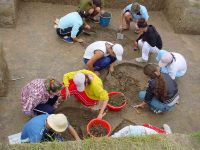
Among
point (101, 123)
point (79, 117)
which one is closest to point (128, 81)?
point (79, 117)

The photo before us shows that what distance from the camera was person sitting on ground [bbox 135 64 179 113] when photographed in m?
6.42

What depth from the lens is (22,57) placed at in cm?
752

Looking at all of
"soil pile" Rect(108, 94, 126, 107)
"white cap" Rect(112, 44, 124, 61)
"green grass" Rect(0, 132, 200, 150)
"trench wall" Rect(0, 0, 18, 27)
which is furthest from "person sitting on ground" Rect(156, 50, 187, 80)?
"trench wall" Rect(0, 0, 18, 27)

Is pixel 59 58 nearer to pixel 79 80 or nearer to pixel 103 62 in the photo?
pixel 103 62

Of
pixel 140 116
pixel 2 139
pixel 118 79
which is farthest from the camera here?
pixel 118 79

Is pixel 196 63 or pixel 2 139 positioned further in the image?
pixel 196 63

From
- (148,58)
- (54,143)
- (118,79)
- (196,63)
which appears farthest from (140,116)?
(54,143)

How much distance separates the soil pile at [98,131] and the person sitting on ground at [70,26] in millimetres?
2364

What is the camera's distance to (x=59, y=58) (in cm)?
767

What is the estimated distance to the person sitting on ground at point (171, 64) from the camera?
7.05 meters

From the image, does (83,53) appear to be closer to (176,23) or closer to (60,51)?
(60,51)

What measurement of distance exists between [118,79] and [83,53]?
0.97 metres

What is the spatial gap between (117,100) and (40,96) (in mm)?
1472

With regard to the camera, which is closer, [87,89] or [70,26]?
[87,89]
